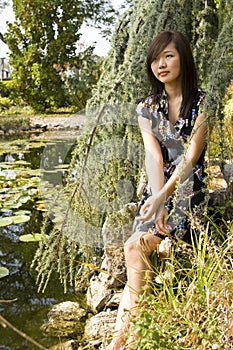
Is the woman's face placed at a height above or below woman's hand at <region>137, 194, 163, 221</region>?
above

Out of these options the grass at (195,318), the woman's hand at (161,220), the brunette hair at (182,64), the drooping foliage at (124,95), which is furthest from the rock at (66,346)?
the brunette hair at (182,64)

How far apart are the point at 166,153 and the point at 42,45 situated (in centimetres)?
905

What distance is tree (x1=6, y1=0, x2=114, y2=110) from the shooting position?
9.97m

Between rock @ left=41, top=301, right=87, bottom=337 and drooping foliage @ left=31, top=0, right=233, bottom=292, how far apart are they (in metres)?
0.32

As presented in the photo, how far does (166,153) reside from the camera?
194 centimetres

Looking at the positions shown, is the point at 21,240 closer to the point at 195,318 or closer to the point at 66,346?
the point at 66,346

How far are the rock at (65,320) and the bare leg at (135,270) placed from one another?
1.64ft

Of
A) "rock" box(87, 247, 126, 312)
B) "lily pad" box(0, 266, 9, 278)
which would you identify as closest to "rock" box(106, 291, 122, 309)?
"rock" box(87, 247, 126, 312)

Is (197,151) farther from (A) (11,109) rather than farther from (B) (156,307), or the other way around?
(A) (11,109)

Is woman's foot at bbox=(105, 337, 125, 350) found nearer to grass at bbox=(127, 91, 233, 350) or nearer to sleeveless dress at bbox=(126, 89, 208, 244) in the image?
grass at bbox=(127, 91, 233, 350)

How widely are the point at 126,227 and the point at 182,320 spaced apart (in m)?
0.89

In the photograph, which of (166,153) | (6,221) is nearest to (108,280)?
(166,153)

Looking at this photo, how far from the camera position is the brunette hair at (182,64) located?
5.85ft

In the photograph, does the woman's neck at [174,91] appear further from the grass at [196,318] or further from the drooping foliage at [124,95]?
the grass at [196,318]
